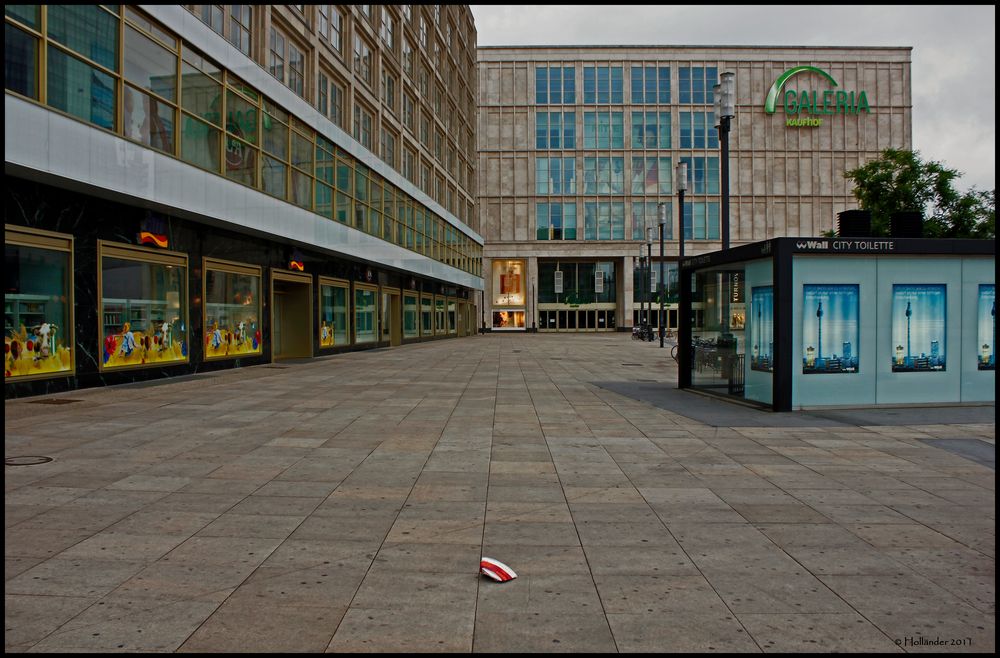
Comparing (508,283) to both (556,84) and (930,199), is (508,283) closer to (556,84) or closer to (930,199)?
(556,84)

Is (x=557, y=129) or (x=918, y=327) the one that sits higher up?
(x=557, y=129)

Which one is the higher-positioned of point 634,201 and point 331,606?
point 634,201

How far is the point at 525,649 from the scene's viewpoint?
3711 millimetres

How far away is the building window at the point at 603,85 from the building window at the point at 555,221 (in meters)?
12.7

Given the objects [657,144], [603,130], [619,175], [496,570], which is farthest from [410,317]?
[657,144]

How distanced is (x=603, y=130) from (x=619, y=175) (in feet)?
18.3

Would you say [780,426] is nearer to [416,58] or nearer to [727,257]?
[727,257]

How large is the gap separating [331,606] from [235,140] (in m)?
20.3

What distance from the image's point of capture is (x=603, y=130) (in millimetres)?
80062

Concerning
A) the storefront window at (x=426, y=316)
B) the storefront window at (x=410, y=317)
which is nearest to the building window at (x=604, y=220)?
the storefront window at (x=426, y=316)

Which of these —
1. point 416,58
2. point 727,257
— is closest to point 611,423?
point 727,257

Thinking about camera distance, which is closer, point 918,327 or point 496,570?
point 496,570

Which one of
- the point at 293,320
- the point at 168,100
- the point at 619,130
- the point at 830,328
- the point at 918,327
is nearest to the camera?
the point at 830,328

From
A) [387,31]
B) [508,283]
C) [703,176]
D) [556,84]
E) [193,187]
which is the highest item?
[556,84]
